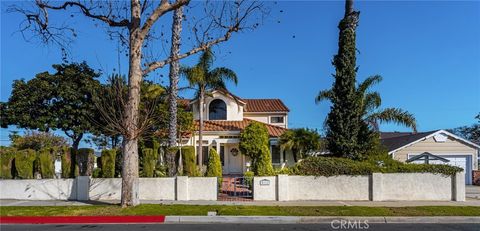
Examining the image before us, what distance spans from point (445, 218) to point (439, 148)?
59.8ft

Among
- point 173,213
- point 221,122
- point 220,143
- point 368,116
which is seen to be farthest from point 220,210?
point 221,122

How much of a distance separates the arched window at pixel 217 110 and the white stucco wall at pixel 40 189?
1782 centimetres

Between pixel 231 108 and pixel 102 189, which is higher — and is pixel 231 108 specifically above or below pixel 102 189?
above

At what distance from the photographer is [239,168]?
33469 mm

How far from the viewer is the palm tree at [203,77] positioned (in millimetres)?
27719

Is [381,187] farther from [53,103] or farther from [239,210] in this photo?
[53,103]

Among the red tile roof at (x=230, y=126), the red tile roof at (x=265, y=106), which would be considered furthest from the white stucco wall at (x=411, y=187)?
the red tile roof at (x=265, y=106)

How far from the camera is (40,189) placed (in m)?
18.7

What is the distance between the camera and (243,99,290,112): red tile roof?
122 ft

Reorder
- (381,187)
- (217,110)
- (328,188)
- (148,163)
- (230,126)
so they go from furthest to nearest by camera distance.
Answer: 1. (217,110)
2. (230,126)
3. (148,163)
4. (328,188)
5. (381,187)

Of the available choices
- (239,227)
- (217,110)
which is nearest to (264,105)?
(217,110)

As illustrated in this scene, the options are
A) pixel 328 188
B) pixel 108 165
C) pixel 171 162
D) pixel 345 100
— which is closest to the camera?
pixel 328 188

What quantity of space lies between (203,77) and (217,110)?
24.2 ft

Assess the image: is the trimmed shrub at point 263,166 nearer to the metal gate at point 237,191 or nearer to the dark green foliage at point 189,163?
the metal gate at point 237,191
